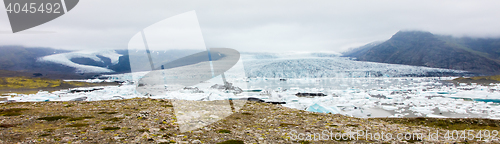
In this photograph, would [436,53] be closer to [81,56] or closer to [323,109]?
[323,109]

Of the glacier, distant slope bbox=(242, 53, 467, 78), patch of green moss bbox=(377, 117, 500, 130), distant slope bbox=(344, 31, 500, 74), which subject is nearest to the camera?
patch of green moss bbox=(377, 117, 500, 130)

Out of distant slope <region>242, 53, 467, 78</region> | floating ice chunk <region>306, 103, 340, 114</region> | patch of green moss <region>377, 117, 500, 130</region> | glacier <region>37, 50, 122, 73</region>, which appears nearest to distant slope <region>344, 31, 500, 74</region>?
distant slope <region>242, 53, 467, 78</region>

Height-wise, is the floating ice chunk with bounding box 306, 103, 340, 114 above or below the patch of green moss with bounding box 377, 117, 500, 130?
above

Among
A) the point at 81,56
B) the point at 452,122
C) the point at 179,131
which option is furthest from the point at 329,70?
the point at 81,56

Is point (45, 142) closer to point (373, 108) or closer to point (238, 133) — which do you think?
point (238, 133)

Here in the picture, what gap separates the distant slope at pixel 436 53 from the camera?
2881 inches

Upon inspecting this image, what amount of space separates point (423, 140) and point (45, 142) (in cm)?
898

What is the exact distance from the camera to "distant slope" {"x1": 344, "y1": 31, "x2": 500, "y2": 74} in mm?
73188

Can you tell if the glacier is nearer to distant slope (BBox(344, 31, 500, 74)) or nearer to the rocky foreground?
the rocky foreground

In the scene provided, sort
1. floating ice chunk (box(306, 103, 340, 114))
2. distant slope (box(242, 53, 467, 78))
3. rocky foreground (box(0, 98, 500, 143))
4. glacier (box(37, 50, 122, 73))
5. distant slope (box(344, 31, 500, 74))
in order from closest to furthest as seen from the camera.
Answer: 1. rocky foreground (box(0, 98, 500, 143))
2. floating ice chunk (box(306, 103, 340, 114))
3. distant slope (box(242, 53, 467, 78))
4. glacier (box(37, 50, 122, 73))
5. distant slope (box(344, 31, 500, 74))

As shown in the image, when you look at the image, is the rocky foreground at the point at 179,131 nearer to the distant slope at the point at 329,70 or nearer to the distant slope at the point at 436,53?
the distant slope at the point at 329,70

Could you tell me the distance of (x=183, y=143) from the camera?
537cm

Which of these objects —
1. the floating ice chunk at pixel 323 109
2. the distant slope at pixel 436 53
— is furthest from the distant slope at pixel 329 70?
the floating ice chunk at pixel 323 109

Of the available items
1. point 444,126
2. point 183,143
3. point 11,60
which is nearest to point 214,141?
point 183,143
